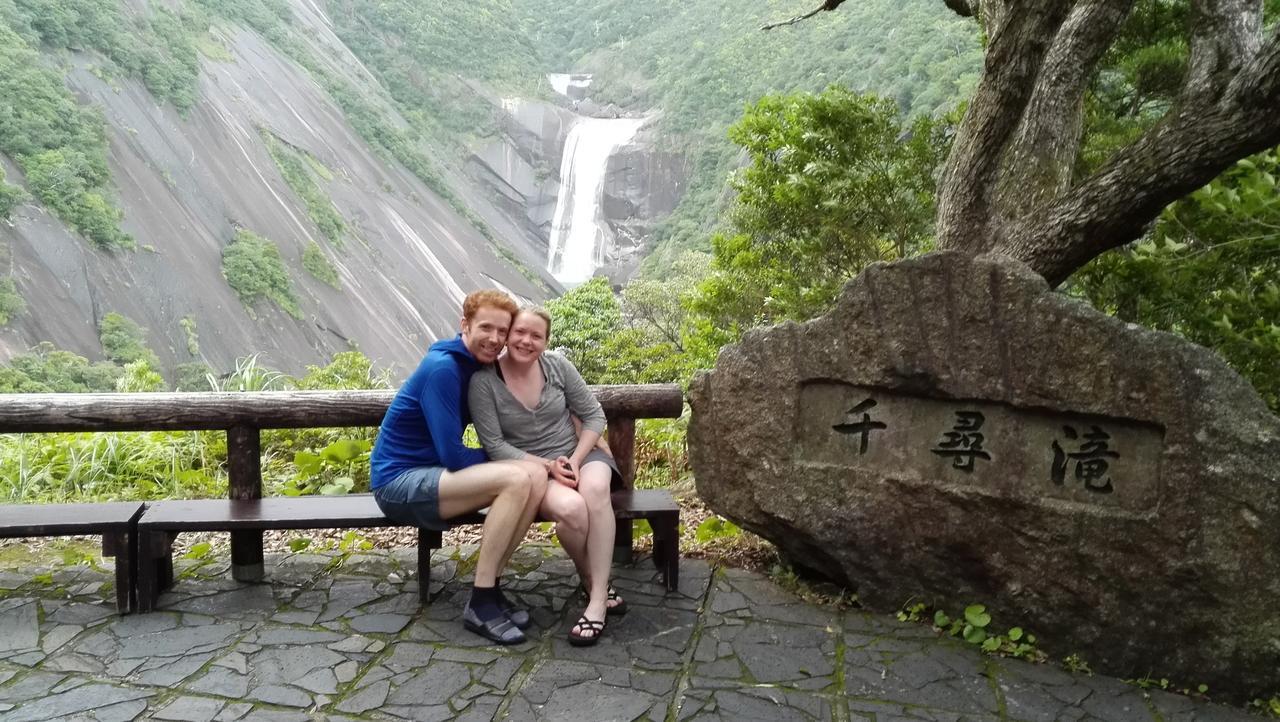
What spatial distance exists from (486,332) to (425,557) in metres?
0.94

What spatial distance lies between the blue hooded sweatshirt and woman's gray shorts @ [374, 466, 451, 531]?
0.04 m

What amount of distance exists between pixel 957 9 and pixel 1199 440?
4.71 meters

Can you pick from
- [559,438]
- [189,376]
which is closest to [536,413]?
[559,438]

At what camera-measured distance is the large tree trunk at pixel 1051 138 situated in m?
3.88

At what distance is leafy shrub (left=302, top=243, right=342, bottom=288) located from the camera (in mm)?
23484

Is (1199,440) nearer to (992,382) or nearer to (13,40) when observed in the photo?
(992,382)

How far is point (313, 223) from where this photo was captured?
82.7ft

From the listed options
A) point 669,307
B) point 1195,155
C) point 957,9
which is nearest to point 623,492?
point 1195,155

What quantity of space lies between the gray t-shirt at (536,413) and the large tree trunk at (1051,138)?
7.42 ft

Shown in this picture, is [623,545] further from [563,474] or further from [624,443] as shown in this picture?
[563,474]

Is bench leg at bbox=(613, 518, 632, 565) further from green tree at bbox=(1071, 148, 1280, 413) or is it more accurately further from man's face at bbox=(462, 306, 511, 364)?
green tree at bbox=(1071, 148, 1280, 413)

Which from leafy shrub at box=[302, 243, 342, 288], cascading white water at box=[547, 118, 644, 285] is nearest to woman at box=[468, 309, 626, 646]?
leafy shrub at box=[302, 243, 342, 288]

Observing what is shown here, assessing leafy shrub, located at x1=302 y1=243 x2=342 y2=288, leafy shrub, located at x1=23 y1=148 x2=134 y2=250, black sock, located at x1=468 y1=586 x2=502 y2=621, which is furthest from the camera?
leafy shrub, located at x1=302 y1=243 x2=342 y2=288

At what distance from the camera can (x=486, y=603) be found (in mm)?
3102
